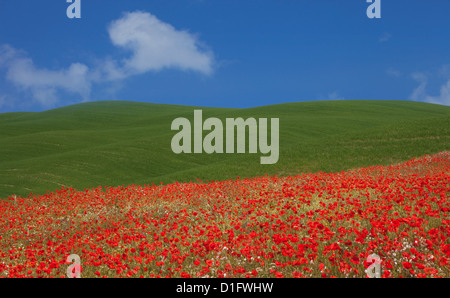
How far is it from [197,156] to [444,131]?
26.0 meters

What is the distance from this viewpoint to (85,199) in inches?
696

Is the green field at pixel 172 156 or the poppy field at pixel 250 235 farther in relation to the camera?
the green field at pixel 172 156

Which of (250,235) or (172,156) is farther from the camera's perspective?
(172,156)

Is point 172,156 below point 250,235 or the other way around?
the other way around

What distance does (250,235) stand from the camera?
290 inches

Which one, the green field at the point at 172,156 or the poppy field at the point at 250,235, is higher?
the green field at the point at 172,156

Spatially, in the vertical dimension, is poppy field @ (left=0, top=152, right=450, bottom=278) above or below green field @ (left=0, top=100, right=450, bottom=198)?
below

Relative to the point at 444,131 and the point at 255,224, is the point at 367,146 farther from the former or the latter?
the point at 255,224

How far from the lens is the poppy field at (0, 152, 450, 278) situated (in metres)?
6.55

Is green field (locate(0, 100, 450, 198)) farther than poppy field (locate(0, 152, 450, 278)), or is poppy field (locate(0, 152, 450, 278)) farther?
green field (locate(0, 100, 450, 198))

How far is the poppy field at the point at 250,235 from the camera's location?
21.5 feet
